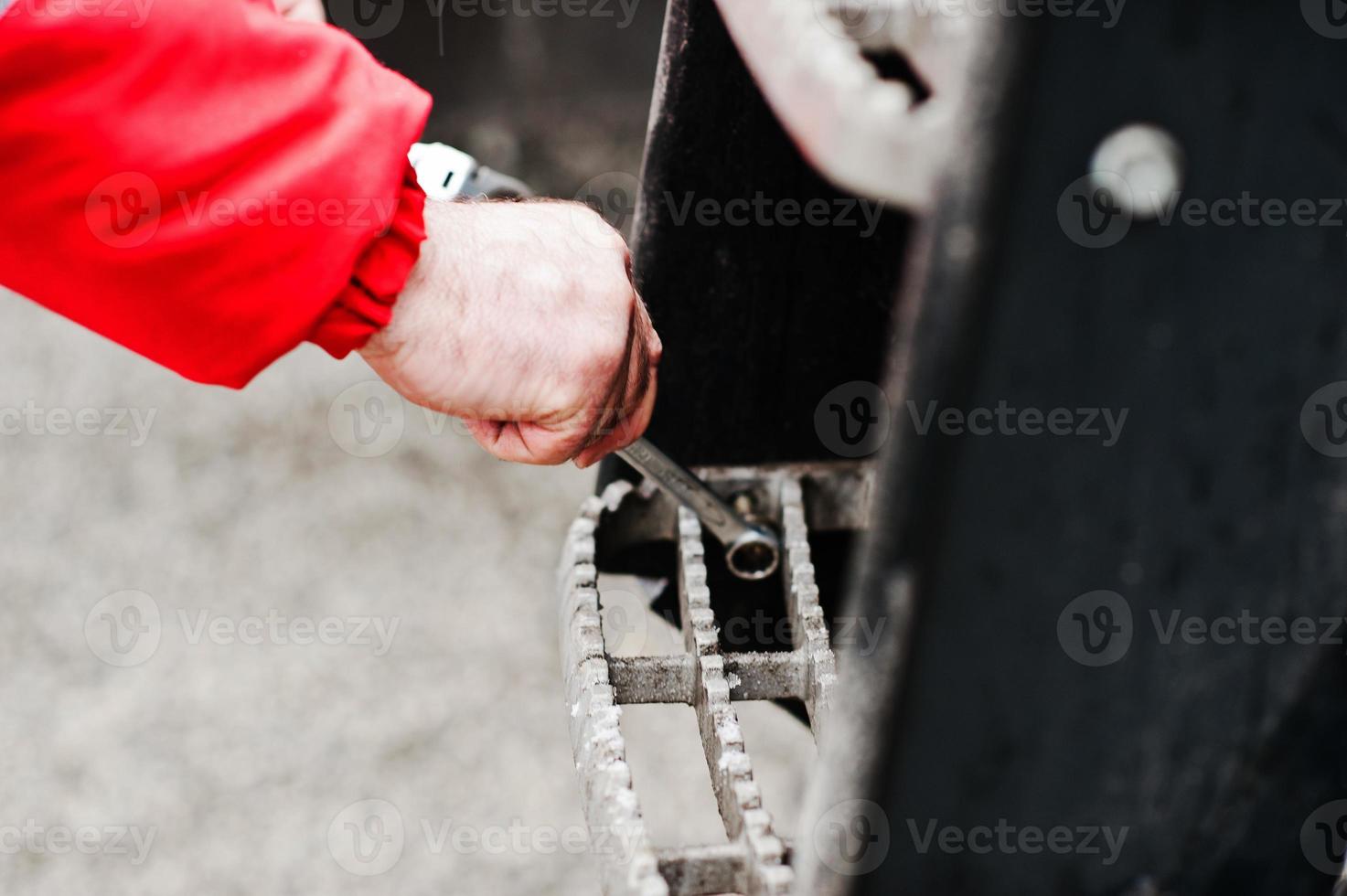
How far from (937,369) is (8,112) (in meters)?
0.52

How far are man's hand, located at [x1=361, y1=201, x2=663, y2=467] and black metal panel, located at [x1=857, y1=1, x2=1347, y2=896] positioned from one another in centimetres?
39

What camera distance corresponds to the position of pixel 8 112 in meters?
0.64

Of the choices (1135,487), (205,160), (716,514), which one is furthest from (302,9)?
(1135,487)

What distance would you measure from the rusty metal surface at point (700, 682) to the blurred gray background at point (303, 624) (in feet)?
1.17

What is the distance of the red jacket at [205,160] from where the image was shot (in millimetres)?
647

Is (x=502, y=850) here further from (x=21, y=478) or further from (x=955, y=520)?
(x=955, y=520)

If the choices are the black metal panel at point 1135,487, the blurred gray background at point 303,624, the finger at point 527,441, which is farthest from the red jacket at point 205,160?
the blurred gray background at point 303,624

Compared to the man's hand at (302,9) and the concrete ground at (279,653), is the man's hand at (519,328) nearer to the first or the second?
the man's hand at (302,9)

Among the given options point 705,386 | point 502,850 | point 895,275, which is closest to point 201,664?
point 502,850

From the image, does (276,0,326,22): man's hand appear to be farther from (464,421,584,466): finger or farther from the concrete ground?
the concrete ground

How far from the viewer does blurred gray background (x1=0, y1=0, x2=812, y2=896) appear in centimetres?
164

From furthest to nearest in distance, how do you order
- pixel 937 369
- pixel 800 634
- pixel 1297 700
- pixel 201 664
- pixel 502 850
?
pixel 201 664 < pixel 502 850 < pixel 800 634 < pixel 1297 700 < pixel 937 369

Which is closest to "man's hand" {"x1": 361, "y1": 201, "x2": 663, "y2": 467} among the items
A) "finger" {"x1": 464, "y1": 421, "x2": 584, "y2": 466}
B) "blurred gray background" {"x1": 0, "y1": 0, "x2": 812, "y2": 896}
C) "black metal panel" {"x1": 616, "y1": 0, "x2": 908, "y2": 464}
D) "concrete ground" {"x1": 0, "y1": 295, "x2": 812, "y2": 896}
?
"finger" {"x1": 464, "y1": 421, "x2": 584, "y2": 466}

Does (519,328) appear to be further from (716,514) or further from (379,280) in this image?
(716,514)
